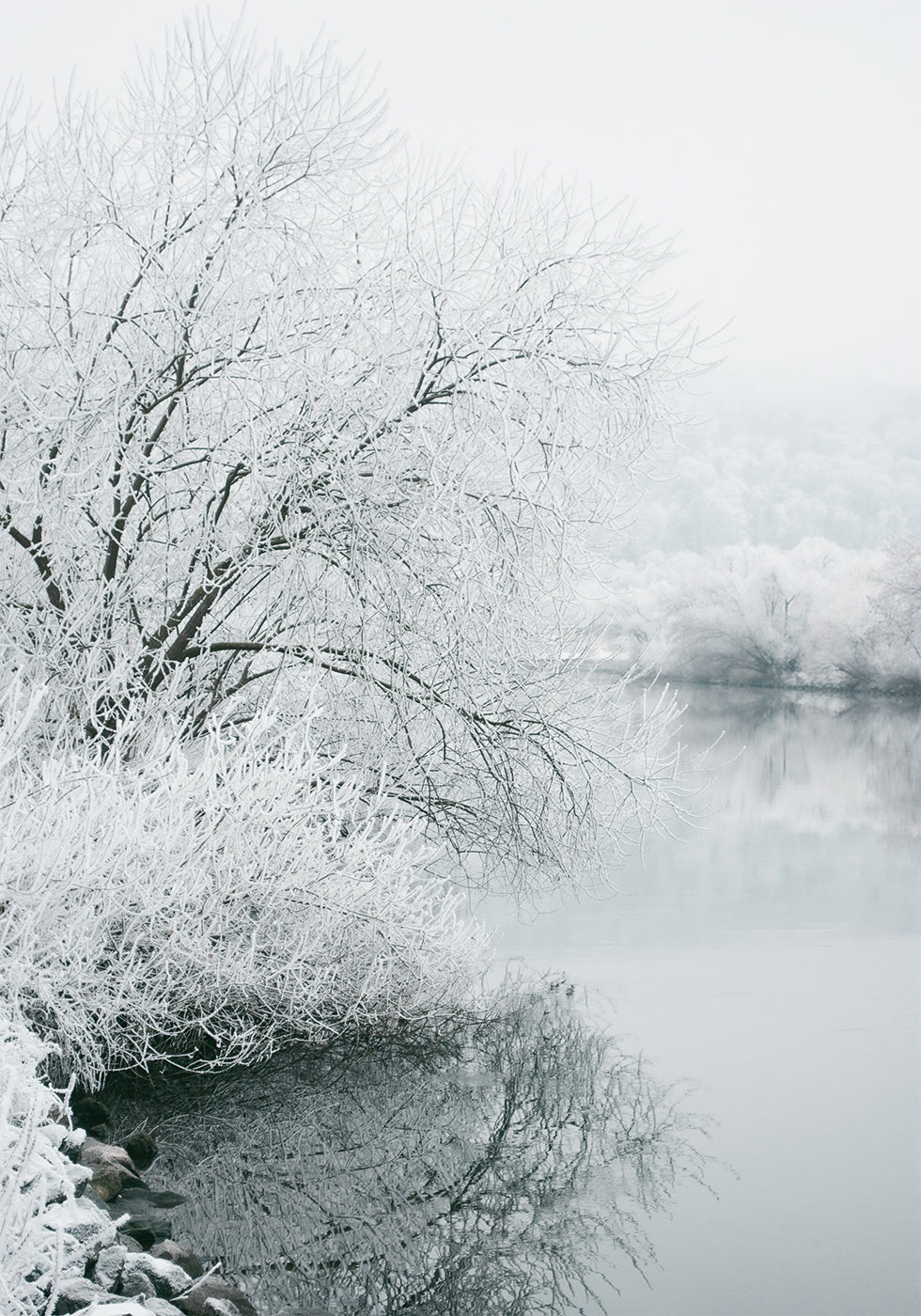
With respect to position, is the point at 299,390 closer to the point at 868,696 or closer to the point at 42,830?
the point at 42,830

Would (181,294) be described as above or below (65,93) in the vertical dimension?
below

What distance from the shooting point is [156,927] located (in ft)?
20.5

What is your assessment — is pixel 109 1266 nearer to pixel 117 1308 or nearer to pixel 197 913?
pixel 117 1308

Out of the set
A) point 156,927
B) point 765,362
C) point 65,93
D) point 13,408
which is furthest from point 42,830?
point 765,362

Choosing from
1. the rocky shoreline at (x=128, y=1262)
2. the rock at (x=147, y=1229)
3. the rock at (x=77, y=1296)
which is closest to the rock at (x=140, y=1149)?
the rocky shoreline at (x=128, y=1262)

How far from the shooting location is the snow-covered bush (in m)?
3.40

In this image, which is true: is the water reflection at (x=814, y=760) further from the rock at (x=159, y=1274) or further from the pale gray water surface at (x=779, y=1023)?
the rock at (x=159, y=1274)

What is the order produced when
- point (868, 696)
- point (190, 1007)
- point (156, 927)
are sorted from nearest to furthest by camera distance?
point (156, 927)
point (190, 1007)
point (868, 696)

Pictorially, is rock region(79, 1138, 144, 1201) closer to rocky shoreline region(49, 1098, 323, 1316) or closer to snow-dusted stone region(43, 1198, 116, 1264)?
rocky shoreline region(49, 1098, 323, 1316)

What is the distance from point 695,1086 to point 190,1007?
2.85m

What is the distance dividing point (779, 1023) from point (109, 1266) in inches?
224

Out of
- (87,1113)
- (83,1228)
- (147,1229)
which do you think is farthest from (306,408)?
(83,1228)

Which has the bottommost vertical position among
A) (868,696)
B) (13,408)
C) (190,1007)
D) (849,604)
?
(190,1007)

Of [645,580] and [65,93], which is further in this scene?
[645,580]
